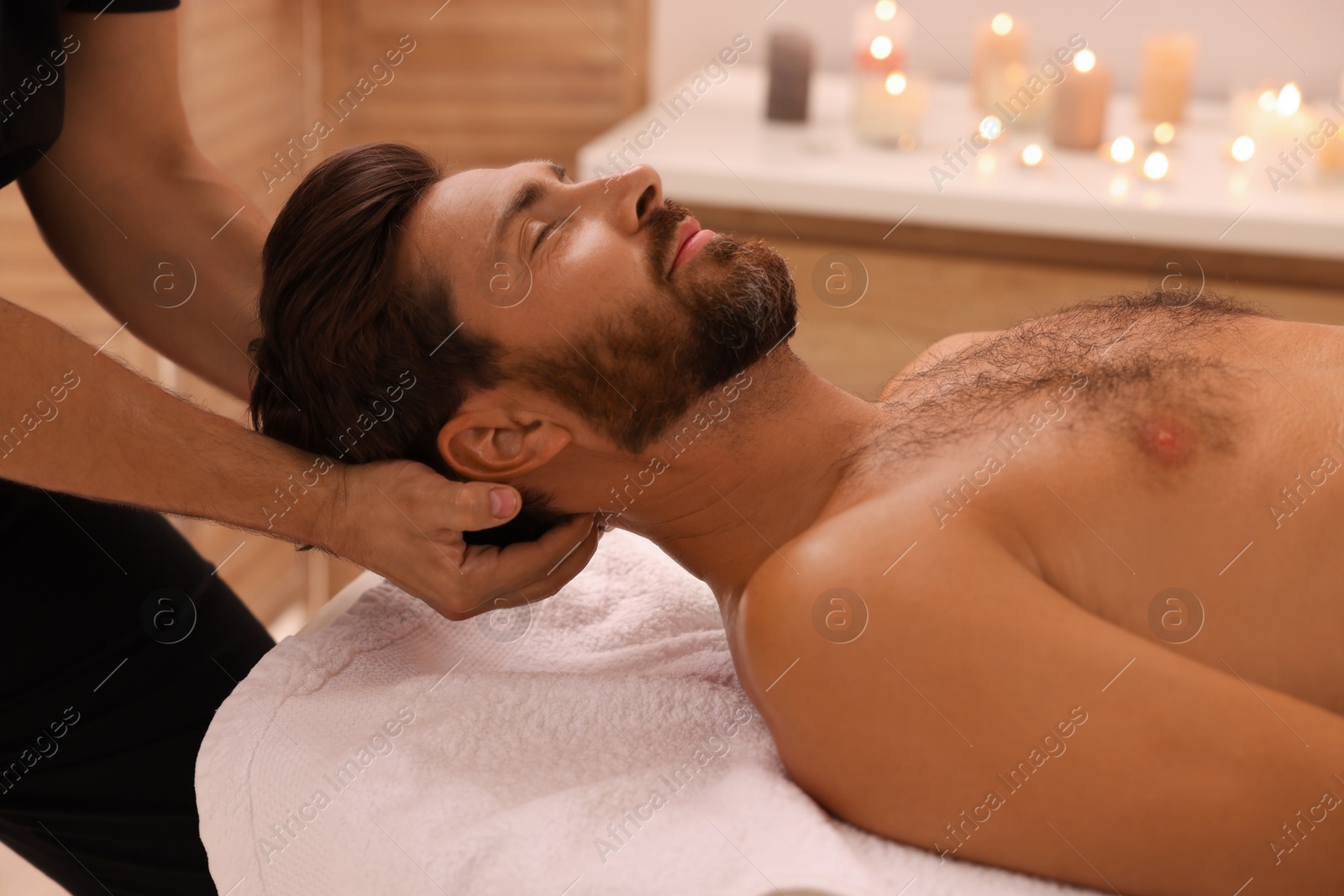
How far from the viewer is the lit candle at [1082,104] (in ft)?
7.14

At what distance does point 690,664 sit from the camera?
1.24 metres

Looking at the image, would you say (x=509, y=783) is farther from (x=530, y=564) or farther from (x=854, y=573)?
(x=854, y=573)

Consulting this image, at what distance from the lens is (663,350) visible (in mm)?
1171

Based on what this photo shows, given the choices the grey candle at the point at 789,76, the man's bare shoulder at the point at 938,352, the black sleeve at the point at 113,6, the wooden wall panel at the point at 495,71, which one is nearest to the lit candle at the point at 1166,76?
the grey candle at the point at 789,76

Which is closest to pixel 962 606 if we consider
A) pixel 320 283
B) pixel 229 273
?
→ pixel 320 283

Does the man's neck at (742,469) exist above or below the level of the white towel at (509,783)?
above

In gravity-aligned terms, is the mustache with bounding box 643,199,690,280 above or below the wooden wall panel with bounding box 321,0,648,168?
above

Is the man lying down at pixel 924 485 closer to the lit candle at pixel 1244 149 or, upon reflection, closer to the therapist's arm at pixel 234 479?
the therapist's arm at pixel 234 479

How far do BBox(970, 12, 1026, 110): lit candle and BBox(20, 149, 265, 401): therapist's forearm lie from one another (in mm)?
1566

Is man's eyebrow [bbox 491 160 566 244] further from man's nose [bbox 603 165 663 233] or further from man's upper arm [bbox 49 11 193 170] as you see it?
man's upper arm [bbox 49 11 193 170]

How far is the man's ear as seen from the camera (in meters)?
1.18

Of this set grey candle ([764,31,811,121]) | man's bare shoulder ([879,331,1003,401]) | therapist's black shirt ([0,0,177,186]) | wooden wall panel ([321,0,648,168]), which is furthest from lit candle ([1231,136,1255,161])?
therapist's black shirt ([0,0,177,186])

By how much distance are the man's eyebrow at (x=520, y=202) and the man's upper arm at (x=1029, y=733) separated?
46cm

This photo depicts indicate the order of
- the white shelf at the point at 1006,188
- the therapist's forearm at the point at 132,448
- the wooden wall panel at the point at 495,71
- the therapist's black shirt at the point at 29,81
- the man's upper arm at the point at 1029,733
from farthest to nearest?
1. the wooden wall panel at the point at 495,71
2. the white shelf at the point at 1006,188
3. the therapist's black shirt at the point at 29,81
4. the therapist's forearm at the point at 132,448
5. the man's upper arm at the point at 1029,733
